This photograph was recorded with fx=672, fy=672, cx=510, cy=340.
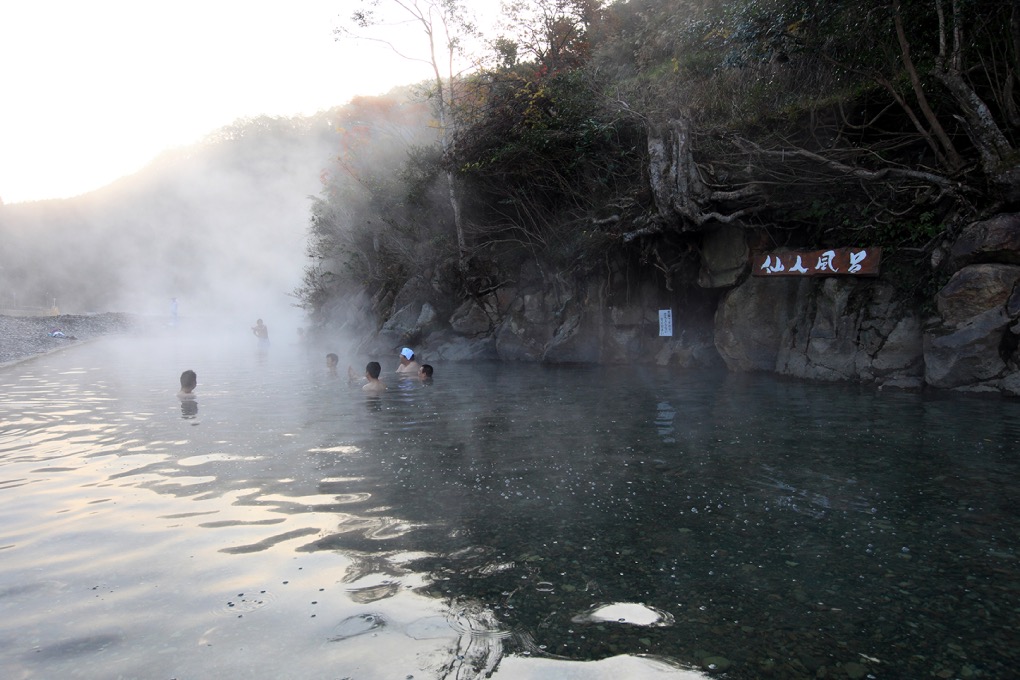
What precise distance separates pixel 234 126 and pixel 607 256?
5259 centimetres

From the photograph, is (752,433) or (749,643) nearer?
(749,643)

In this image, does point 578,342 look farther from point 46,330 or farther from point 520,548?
point 46,330

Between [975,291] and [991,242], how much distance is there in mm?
634

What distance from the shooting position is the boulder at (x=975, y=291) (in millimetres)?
8305

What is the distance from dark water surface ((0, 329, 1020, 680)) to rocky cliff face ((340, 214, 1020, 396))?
1.21m

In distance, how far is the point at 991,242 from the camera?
8.45 m

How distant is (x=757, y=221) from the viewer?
39.0 ft

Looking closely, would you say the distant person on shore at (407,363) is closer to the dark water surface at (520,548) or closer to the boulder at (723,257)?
the dark water surface at (520,548)

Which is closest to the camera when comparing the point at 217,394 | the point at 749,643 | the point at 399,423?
the point at 749,643

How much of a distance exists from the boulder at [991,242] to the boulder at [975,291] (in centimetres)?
11

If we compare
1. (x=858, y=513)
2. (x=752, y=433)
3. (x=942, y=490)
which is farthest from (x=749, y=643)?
(x=752, y=433)

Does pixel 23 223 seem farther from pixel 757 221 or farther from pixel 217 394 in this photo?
pixel 757 221

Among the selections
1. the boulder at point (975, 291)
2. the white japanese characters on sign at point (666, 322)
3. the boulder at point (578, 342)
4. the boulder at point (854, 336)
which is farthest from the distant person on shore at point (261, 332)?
the boulder at point (975, 291)

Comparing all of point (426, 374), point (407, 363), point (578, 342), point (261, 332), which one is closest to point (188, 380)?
point (426, 374)
